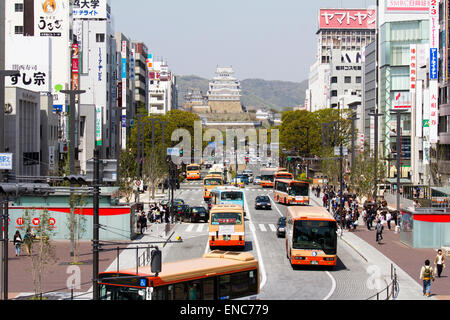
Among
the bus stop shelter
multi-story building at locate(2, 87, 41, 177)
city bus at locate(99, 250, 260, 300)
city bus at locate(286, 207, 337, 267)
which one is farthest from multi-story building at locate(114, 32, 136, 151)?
city bus at locate(99, 250, 260, 300)

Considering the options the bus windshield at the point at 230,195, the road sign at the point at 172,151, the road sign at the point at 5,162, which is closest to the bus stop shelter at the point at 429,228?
the bus windshield at the point at 230,195

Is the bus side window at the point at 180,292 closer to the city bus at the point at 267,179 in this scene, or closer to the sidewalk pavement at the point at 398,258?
the sidewalk pavement at the point at 398,258

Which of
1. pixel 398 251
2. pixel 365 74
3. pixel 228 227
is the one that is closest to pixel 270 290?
pixel 228 227

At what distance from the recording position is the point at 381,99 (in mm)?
97312

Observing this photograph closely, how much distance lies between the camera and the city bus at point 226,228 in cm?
3619

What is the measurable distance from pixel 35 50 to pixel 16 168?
16.4 meters

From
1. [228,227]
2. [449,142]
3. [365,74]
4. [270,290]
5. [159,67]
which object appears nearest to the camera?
[270,290]

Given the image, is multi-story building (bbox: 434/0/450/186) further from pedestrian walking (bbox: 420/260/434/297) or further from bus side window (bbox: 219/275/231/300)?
bus side window (bbox: 219/275/231/300)

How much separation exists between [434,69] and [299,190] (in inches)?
691

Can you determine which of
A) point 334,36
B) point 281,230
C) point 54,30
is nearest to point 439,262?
point 281,230

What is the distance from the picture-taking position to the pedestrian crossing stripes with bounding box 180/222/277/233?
154 ft

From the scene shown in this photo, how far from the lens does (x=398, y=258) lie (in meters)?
34.3
